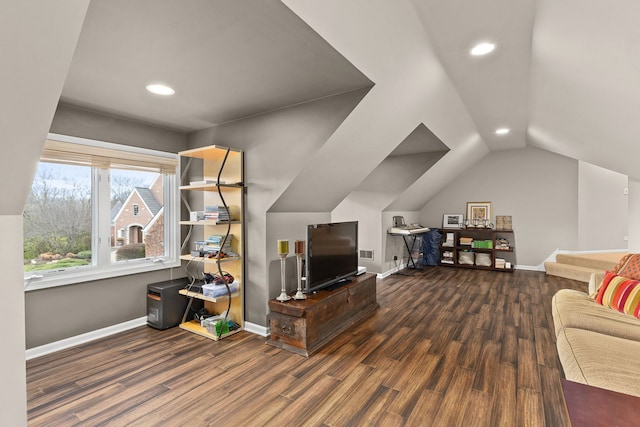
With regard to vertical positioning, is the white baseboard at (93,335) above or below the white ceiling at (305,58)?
below

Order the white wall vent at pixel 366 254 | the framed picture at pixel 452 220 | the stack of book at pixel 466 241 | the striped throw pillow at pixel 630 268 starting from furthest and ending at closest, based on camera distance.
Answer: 1. the framed picture at pixel 452 220
2. the stack of book at pixel 466 241
3. the white wall vent at pixel 366 254
4. the striped throw pillow at pixel 630 268

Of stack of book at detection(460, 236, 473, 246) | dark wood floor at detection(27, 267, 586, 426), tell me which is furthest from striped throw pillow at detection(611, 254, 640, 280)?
stack of book at detection(460, 236, 473, 246)

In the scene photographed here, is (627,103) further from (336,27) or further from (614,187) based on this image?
(614,187)

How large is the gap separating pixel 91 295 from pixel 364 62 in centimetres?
333

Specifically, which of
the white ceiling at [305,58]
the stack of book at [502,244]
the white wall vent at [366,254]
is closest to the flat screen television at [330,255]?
the white ceiling at [305,58]

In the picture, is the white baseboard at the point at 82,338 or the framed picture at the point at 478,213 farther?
the framed picture at the point at 478,213

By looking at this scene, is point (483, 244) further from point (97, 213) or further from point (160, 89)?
point (97, 213)

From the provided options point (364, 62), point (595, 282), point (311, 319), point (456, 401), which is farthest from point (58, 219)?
point (595, 282)

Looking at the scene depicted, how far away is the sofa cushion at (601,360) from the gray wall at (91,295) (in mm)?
3902

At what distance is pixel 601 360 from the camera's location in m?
1.81

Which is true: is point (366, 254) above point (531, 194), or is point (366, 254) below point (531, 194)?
below

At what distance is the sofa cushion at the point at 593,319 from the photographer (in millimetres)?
2238

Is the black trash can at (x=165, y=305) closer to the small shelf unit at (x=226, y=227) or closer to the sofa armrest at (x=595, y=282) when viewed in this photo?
the small shelf unit at (x=226, y=227)

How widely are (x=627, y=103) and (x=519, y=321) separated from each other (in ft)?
7.75
